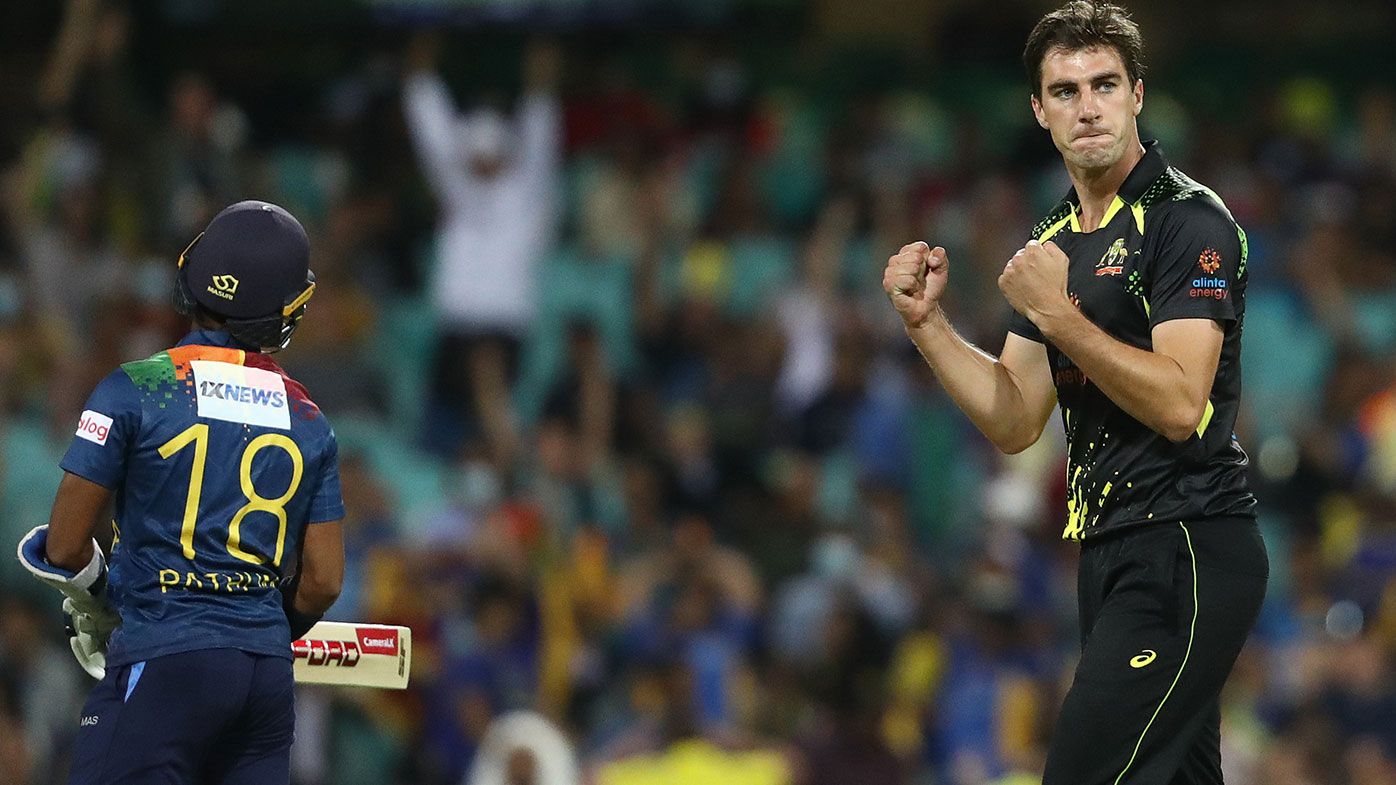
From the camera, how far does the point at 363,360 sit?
12.0 metres

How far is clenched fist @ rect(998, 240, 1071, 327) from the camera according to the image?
434 centimetres

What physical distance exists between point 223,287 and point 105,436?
436mm

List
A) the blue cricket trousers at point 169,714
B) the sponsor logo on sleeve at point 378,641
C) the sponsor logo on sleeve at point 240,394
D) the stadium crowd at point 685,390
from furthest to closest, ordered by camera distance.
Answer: the stadium crowd at point 685,390 < the sponsor logo on sleeve at point 378,641 < the sponsor logo on sleeve at point 240,394 < the blue cricket trousers at point 169,714

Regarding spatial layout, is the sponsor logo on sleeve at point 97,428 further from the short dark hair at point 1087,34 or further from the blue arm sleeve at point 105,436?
the short dark hair at point 1087,34

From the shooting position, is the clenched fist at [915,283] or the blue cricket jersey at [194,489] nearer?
the blue cricket jersey at [194,489]

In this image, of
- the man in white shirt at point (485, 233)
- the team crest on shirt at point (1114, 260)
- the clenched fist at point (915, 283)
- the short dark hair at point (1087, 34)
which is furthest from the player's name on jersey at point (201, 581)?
the man in white shirt at point (485, 233)

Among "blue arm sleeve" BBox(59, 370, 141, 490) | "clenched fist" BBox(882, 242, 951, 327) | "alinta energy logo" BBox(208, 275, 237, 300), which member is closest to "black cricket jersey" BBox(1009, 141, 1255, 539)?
"clenched fist" BBox(882, 242, 951, 327)

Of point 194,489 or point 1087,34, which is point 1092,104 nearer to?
point 1087,34

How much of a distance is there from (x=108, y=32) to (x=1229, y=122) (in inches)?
295

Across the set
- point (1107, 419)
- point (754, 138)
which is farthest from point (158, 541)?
point (754, 138)

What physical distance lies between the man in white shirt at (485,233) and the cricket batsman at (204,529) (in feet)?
23.8

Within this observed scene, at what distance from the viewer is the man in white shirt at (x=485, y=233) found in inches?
472

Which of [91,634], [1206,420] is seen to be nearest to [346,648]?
[91,634]

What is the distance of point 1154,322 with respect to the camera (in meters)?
4.38
